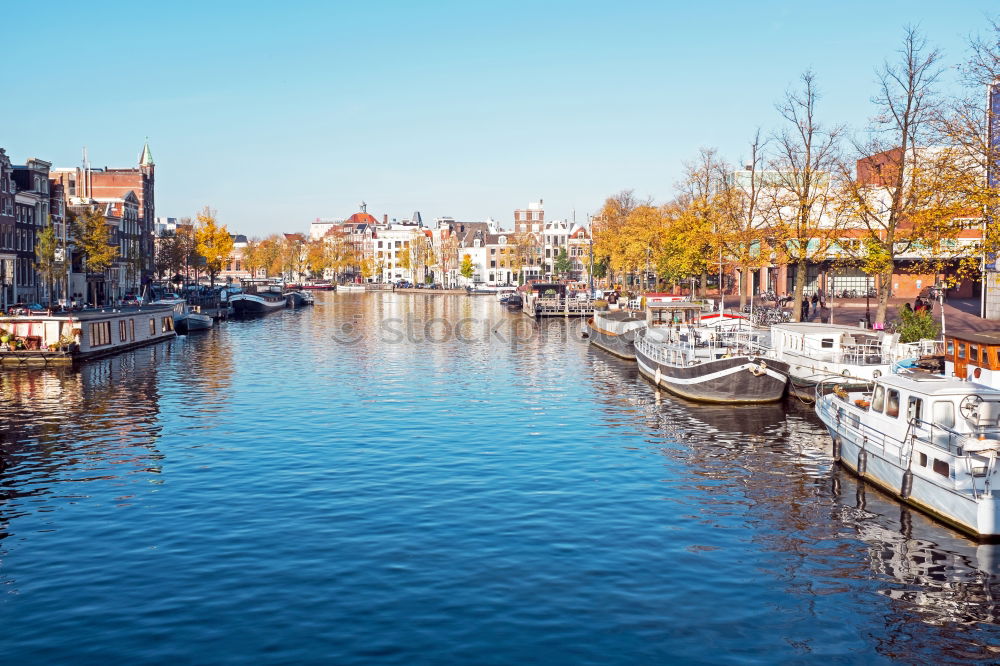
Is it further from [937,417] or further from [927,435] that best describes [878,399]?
[927,435]

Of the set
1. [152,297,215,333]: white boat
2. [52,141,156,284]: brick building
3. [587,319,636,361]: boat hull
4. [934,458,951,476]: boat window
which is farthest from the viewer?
[52,141,156,284]: brick building

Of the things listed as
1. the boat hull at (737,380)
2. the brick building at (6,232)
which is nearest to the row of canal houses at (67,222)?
the brick building at (6,232)

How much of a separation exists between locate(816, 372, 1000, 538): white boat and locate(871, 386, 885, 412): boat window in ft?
0.04

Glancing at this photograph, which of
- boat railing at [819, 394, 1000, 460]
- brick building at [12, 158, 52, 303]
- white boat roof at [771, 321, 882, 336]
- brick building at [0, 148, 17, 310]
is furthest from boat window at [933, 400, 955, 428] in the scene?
brick building at [12, 158, 52, 303]

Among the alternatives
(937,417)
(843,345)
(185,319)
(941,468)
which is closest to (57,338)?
(185,319)

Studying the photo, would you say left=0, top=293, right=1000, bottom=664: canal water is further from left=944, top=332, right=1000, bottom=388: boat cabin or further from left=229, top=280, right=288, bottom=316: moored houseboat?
left=229, top=280, right=288, bottom=316: moored houseboat

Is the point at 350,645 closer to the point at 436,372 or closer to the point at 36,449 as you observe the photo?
the point at 36,449

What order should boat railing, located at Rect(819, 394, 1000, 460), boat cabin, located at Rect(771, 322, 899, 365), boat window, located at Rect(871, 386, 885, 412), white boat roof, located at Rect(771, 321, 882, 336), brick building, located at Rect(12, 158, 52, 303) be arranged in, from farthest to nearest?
1. brick building, located at Rect(12, 158, 52, 303)
2. white boat roof, located at Rect(771, 321, 882, 336)
3. boat cabin, located at Rect(771, 322, 899, 365)
4. boat window, located at Rect(871, 386, 885, 412)
5. boat railing, located at Rect(819, 394, 1000, 460)

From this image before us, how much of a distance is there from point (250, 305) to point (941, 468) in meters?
117

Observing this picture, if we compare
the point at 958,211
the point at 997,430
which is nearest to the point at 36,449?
the point at 997,430

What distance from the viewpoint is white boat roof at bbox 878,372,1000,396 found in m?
25.3

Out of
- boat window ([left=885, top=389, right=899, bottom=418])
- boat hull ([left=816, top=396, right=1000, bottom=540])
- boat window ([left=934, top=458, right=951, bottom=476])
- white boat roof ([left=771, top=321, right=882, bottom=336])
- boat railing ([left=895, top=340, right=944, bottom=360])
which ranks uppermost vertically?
white boat roof ([left=771, top=321, right=882, bottom=336])

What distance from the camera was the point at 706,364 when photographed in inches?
1757

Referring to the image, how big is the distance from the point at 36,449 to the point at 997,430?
103 feet
